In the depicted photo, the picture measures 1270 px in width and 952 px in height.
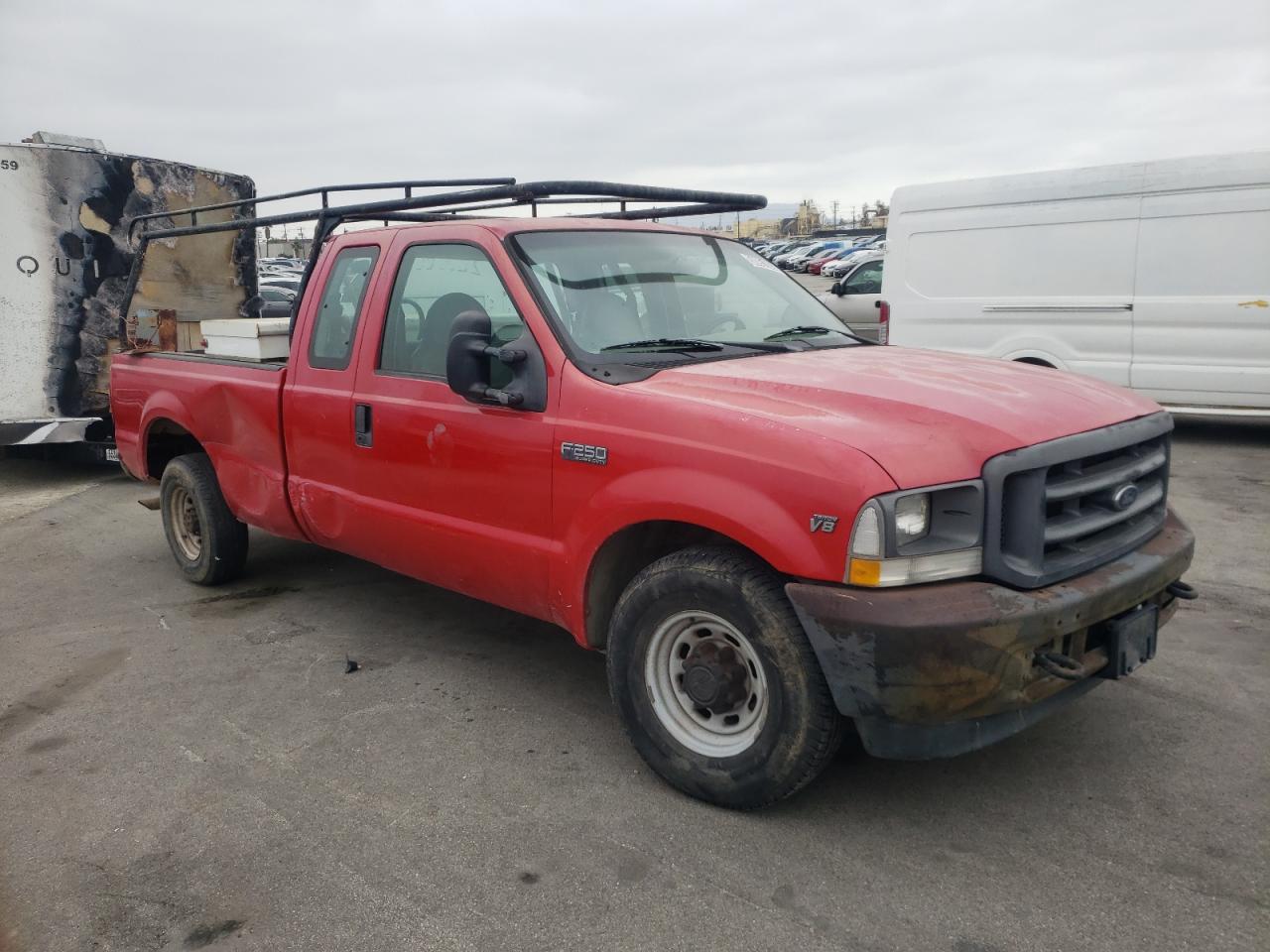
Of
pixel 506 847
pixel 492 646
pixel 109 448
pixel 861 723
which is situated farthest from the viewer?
pixel 109 448

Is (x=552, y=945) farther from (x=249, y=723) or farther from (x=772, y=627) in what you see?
(x=249, y=723)

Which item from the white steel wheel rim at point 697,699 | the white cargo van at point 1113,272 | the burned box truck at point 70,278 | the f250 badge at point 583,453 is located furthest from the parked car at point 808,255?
the white steel wheel rim at point 697,699

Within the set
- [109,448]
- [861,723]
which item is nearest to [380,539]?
[861,723]

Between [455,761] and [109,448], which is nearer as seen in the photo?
[455,761]

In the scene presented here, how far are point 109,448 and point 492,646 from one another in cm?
597

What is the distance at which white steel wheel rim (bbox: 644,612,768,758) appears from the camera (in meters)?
3.19

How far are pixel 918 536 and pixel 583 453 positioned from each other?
1.19 m

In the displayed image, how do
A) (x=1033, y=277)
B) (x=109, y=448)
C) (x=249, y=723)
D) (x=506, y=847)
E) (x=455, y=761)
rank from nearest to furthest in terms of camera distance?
1. (x=506, y=847)
2. (x=455, y=761)
3. (x=249, y=723)
4. (x=109, y=448)
5. (x=1033, y=277)

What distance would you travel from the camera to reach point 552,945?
8.63ft

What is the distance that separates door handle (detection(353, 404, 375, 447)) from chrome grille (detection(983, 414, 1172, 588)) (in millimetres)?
2606

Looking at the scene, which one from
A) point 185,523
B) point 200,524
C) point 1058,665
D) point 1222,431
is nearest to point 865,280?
point 1222,431

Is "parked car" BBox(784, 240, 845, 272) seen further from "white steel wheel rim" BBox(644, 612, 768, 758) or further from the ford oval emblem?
"white steel wheel rim" BBox(644, 612, 768, 758)

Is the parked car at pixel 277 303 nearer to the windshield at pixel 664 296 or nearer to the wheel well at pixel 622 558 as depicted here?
the windshield at pixel 664 296

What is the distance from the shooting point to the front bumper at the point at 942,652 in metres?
2.72
